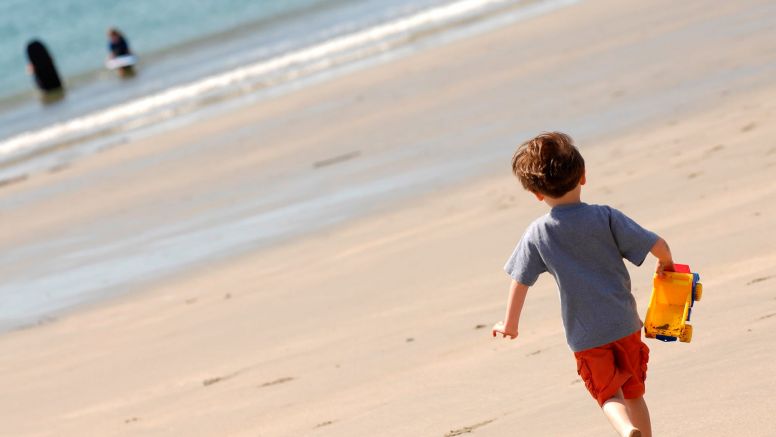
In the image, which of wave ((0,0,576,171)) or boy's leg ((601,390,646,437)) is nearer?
boy's leg ((601,390,646,437))

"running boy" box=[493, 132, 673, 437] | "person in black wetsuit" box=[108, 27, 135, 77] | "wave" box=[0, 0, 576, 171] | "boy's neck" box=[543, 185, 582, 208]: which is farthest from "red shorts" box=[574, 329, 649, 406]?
"person in black wetsuit" box=[108, 27, 135, 77]

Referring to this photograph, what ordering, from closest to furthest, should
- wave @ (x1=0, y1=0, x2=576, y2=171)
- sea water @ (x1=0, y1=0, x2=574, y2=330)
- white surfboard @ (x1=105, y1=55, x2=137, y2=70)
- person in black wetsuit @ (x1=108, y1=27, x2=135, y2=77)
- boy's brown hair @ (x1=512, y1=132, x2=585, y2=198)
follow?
1. boy's brown hair @ (x1=512, y1=132, x2=585, y2=198)
2. sea water @ (x1=0, y1=0, x2=574, y2=330)
3. wave @ (x1=0, y1=0, x2=576, y2=171)
4. person in black wetsuit @ (x1=108, y1=27, x2=135, y2=77)
5. white surfboard @ (x1=105, y1=55, x2=137, y2=70)

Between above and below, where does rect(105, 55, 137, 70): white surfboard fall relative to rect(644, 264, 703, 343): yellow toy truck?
below

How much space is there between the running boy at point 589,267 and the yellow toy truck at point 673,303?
0.14 feet

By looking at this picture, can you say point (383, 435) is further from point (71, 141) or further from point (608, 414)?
point (71, 141)

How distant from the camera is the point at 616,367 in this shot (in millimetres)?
3742

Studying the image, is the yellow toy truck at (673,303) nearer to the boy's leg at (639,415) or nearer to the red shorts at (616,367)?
the red shorts at (616,367)

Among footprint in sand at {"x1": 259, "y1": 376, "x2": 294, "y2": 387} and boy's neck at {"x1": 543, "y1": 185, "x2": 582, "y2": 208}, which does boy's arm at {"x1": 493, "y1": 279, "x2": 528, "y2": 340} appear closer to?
boy's neck at {"x1": 543, "y1": 185, "x2": 582, "y2": 208}

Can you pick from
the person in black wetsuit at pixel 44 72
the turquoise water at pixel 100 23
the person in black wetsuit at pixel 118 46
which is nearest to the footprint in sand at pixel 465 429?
the person in black wetsuit at pixel 44 72

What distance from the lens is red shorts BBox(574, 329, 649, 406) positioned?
371 cm

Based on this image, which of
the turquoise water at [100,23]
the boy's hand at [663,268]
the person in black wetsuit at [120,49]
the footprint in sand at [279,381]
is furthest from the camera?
the turquoise water at [100,23]

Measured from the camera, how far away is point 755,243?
5.91 metres

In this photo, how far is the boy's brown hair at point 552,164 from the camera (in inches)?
139

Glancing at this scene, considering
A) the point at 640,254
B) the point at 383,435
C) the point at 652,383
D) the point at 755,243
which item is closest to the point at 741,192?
the point at 755,243
